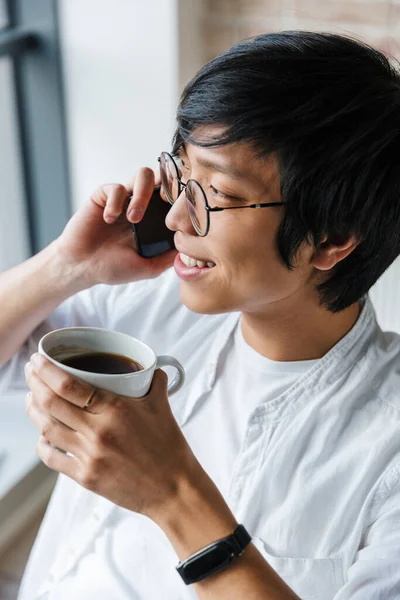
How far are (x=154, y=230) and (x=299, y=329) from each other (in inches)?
12.2

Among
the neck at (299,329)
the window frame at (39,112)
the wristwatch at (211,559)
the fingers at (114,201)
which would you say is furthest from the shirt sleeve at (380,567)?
the window frame at (39,112)

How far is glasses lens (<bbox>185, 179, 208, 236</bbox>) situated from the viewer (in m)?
1.17

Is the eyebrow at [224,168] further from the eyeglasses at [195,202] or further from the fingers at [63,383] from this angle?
the fingers at [63,383]

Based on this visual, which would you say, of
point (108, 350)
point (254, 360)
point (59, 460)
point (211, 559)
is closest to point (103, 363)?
point (108, 350)

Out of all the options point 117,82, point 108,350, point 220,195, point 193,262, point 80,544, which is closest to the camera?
point 108,350

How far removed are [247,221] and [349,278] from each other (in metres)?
0.21

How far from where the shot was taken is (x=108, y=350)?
1062 mm

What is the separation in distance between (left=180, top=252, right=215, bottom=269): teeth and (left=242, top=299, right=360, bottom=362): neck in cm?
13

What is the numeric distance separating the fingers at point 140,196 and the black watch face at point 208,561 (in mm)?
553

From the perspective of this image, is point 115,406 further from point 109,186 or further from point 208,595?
point 109,186

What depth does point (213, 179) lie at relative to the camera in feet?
3.82

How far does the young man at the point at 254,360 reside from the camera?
1041 mm

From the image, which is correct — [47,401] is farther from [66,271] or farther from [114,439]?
[66,271]

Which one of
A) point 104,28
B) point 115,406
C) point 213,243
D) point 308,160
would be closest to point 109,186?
point 213,243
